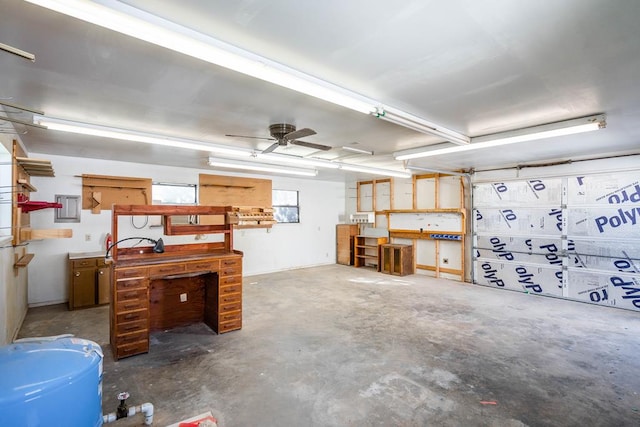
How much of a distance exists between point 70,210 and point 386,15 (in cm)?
632

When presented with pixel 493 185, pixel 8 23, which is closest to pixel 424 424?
pixel 8 23

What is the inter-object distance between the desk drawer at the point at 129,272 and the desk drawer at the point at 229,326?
4.01ft

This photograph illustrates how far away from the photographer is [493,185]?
6676 millimetres

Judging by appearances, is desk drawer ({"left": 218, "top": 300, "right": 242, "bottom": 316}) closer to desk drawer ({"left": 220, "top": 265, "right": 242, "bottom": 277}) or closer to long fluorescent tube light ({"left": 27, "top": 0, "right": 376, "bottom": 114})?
desk drawer ({"left": 220, "top": 265, "right": 242, "bottom": 277})

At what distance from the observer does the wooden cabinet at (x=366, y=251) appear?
8.84 meters

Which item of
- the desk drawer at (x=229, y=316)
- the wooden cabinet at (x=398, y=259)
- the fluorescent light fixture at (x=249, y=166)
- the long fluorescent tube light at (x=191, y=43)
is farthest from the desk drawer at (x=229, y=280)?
the wooden cabinet at (x=398, y=259)

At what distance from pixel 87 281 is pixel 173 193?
236cm

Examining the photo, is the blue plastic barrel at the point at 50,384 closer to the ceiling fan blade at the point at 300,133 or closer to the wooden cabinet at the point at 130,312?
the wooden cabinet at the point at 130,312

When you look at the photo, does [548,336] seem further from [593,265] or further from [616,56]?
[616,56]

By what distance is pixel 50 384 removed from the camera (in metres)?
1.59

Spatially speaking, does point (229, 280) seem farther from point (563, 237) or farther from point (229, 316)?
point (563, 237)

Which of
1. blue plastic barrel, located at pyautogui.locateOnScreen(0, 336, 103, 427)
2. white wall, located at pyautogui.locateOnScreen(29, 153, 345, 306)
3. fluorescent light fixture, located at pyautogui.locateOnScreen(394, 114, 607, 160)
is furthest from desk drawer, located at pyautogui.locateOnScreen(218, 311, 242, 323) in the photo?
fluorescent light fixture, located at pyautogui.locateOnScreen(394, 114, 607, 160)

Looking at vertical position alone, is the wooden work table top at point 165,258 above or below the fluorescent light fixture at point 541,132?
below

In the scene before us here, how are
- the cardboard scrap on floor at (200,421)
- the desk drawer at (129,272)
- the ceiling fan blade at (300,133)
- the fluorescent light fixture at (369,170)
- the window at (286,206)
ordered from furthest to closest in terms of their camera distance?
the window at (286,206) < the fluorescent light fixture at (369,170) < the desk drawer at (129,272) < the ceiling fan blade at (300,133) < the cardboard scrap on floor at (200,421)
